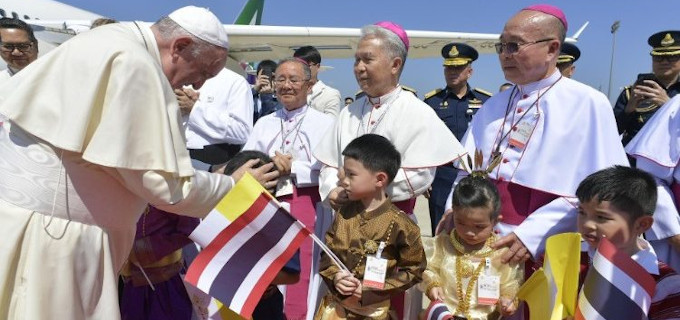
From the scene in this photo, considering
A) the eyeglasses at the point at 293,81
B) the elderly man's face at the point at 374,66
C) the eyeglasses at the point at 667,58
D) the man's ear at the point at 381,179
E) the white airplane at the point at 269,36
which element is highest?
the eyeglasses at the point at 667,58

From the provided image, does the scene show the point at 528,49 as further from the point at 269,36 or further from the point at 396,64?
the point at 269,36

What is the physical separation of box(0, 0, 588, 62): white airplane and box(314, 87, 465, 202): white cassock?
31.3 ft

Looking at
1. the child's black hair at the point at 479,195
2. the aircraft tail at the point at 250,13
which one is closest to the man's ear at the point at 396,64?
the child's black hair at the point at 479,195

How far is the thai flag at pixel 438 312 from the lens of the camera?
260cm

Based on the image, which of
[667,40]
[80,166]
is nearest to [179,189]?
[80,166]

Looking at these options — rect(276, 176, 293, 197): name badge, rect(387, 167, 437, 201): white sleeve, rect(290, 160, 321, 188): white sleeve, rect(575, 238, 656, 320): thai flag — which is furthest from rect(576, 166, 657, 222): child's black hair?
rect(276, 176, 293, 197): name badge

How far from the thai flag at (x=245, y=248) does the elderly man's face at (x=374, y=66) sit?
4.02 ft

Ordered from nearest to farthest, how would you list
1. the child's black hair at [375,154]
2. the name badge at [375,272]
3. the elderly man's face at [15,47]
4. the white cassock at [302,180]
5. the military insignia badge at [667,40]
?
the name badge at [375,272] → the child's black hair at [375,154] → the white cassock at [302,180] → the military insignia badge at [667,40] → the elderly man's face at [15,47]

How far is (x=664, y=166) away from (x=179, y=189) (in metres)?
2.49

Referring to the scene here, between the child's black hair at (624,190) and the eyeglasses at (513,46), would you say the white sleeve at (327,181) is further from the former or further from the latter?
the child's black hair at (624,190)

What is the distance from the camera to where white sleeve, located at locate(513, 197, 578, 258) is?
8.45 ft

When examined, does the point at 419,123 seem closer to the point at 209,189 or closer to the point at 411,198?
the point at 411,198

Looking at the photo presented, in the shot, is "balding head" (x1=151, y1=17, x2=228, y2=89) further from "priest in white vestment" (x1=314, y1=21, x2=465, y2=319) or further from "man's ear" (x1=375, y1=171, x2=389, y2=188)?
"priest in white vestment" (x1=314, y1=21, x2=465, y2=319)

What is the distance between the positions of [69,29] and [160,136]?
10.5 meters
